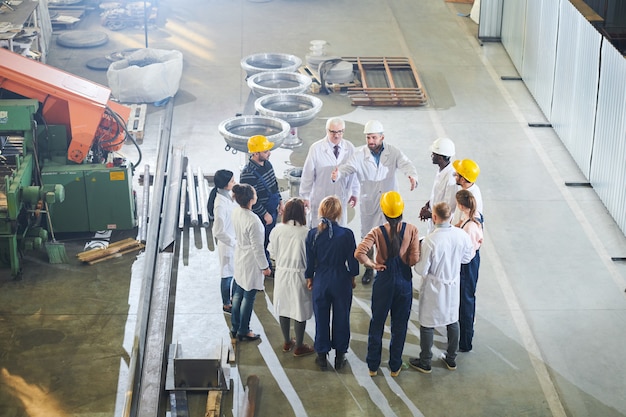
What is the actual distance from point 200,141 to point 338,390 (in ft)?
20.9

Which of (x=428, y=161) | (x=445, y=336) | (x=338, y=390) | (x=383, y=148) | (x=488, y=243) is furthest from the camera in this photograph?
(x=428, y=161)

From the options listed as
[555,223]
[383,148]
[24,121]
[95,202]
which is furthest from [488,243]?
[24,121]

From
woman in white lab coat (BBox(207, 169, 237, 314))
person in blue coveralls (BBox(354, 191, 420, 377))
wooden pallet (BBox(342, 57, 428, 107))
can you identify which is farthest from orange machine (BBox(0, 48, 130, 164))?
wooden pallet (BBox(342, 57, 428, 107))

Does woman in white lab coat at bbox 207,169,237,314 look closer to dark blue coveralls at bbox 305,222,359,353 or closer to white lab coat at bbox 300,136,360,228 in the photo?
dark blue coveralls at bbox 305,222,359,353

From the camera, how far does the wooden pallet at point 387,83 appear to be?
15.6 m

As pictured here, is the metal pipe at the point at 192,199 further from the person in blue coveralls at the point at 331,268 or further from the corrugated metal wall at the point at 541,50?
the corrugated metal wall at the point at 541,50

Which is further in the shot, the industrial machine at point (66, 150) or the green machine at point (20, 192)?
the industrial machine at point (66, 150)

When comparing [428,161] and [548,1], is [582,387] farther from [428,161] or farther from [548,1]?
[548,1]

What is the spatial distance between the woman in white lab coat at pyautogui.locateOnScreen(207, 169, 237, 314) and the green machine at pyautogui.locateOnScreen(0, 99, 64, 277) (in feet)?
7.27

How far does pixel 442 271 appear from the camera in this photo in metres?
8.38

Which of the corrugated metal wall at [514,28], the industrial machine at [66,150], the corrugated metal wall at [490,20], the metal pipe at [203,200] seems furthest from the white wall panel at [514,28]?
the industrial machine at [66,150]

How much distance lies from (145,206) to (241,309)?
10.8ft

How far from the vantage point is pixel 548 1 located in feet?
49.3

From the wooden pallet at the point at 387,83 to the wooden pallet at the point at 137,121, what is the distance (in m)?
3.39
